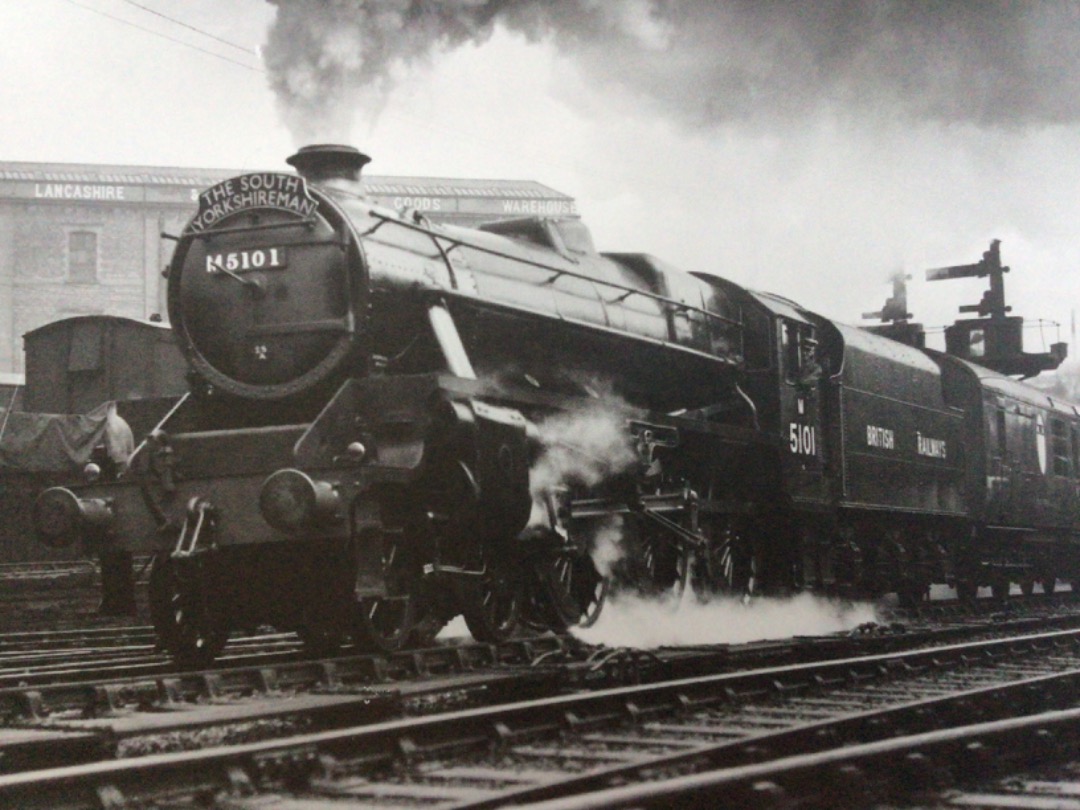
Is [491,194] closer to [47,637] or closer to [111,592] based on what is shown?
[47,637]

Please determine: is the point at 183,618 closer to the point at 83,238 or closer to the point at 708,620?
the point at 708,620

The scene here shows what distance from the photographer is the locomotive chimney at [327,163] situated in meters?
8.47

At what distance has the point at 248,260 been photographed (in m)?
8.12

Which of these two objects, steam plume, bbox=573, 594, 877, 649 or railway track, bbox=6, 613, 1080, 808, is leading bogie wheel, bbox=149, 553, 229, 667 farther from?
steam plume, bbox=573, 594, 877, 649

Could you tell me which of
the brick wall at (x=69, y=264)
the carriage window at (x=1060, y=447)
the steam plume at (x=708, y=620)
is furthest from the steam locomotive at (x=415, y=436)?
the brick wall at (x=69, y=264)

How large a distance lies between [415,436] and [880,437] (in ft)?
25.9

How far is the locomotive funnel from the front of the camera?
27.8 ft

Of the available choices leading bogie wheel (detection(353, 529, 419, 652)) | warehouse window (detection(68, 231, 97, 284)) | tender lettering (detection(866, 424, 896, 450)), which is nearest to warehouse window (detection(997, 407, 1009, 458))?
tender lettering (detection(866, 424, 896, 450))

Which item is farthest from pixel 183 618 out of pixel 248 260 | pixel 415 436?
pixel 248 260

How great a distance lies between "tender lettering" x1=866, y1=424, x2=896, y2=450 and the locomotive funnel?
712cm

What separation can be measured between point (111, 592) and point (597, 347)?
3.80 metres

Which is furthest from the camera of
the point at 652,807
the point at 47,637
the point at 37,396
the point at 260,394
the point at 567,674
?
the point at 37,396

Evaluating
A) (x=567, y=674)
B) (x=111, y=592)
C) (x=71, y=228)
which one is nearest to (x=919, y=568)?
(x=567, y=674)

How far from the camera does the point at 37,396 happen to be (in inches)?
695
